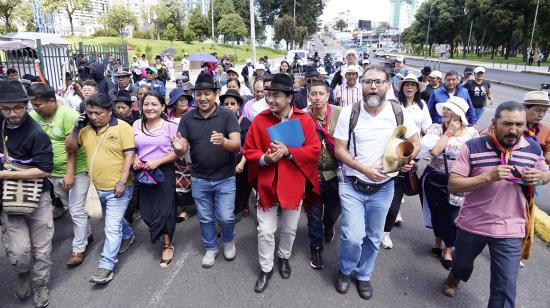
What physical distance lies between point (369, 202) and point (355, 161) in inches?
16.3

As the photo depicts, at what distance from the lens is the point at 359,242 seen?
3.26 meters

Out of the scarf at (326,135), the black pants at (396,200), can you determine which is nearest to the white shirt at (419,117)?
the black pants at (396,200)

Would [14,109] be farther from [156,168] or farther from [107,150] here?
[156,168]

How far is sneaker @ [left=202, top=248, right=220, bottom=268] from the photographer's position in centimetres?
391

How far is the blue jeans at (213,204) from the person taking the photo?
12.4 feet

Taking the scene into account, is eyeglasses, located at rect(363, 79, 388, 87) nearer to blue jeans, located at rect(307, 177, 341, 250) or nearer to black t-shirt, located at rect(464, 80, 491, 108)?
blue jeans, located at rect(307, 177, 341, 250)

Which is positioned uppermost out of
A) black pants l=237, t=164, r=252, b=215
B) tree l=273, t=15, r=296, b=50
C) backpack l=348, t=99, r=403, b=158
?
tree l=273, t=15, r=296, b=50

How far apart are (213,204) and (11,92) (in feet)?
6.75

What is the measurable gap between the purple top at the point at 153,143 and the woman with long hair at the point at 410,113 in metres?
2.54

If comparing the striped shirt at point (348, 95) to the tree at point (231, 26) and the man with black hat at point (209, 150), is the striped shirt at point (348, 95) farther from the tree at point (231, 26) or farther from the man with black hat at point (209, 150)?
the tree at point (231, 26)

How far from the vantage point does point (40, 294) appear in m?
3.26

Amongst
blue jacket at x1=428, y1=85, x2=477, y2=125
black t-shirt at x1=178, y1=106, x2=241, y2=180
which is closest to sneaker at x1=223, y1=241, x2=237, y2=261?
black t-shirt at x1=178, y1=106, x2=241, y2=180

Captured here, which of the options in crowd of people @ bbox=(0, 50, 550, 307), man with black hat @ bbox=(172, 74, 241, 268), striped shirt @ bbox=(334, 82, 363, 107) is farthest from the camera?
striped shirt @ bbox=(334, 82, 363, 107)

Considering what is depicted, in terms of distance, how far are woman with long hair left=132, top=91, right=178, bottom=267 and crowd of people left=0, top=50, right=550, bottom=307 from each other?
1cm
